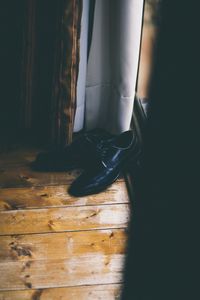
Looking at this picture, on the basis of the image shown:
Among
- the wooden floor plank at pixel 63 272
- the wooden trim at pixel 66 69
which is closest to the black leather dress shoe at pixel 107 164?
the wooden trim at pixel 66 69

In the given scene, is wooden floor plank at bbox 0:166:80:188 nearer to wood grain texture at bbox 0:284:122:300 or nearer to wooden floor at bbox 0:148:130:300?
wooden floor at bbox 0:148:130:300

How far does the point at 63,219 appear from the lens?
4.53 ft

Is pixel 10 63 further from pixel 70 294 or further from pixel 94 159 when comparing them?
pixel 70 294

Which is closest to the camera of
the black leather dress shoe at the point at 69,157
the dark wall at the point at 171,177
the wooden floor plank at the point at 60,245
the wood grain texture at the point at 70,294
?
the dark wall at the point at 171,177

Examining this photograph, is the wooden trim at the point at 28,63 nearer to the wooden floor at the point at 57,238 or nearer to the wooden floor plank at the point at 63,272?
the wooden floor at the point at 57,238

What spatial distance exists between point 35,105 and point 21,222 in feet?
1.71

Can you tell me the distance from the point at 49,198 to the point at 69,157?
0.21 meters

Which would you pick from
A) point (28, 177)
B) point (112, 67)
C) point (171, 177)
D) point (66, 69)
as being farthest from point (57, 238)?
point (112, 67)

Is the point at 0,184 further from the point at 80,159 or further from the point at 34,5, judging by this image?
the point at 34,5

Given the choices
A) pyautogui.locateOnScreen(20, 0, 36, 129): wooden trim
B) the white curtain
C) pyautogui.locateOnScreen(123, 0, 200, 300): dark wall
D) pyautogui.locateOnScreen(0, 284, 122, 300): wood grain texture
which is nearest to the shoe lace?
the white curtain

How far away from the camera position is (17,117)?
1.76m

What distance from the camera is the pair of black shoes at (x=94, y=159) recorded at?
1.49m

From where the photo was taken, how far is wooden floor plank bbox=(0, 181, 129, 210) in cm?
144

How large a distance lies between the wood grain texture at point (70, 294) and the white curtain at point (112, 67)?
683 mm
